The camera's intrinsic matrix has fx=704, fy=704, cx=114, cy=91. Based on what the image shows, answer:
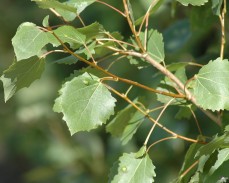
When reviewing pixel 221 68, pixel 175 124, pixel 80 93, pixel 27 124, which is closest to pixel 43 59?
pixel 80 93

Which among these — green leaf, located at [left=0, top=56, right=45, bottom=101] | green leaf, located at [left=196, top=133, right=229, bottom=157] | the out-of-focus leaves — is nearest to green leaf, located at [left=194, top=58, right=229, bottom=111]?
green leaf, located at [left=196, top=133, right=229, bottom=157]

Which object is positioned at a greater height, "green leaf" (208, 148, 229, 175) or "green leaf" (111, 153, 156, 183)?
"green leaf" (208, 148, 229, 175)

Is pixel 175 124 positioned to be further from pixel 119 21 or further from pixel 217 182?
pixel 217 182

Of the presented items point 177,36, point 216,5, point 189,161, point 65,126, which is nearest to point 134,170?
point 189,161

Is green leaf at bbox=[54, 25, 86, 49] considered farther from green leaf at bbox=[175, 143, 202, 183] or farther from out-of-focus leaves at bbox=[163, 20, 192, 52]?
out-of-focus leaves at bbox=[163, 20, 192, 52]

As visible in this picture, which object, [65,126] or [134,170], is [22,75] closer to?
[134,170]
